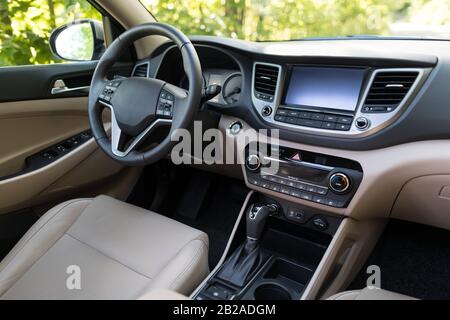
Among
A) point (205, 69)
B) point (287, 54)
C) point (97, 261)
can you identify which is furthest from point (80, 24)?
point (97, 261)

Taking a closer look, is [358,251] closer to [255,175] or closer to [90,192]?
[255,175]

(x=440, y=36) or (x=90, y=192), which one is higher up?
(x=440, y=36)

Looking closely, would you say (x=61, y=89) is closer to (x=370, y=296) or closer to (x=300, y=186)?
(x=300, y=186)

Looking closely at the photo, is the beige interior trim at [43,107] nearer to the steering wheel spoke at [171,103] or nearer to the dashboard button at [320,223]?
the steering wheel spoke at [171,103]

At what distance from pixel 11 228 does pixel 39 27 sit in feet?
3.21

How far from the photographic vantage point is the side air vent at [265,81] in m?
1.47

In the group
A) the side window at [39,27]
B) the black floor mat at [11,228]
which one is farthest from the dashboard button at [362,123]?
the black floor mat at [11,228]

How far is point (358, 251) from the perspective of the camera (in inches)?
61.1

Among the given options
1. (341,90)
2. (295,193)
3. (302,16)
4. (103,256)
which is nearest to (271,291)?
(295,193)

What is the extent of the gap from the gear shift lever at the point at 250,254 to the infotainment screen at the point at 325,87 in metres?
0.43

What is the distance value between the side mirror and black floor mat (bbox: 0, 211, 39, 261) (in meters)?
0.76

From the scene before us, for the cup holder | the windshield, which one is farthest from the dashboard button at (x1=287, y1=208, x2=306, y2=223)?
the windshield

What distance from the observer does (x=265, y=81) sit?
1502mm
